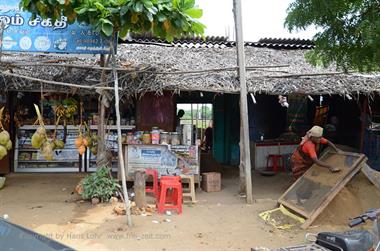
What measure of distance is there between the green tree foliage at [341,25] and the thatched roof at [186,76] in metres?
1.91

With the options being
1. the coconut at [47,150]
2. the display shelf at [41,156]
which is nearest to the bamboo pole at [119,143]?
the coconut at [47,150]

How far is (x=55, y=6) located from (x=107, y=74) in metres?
2.04

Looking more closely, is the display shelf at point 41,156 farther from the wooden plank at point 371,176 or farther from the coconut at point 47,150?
the wooden plank at point 371,176

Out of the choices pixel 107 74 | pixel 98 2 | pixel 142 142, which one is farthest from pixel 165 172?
pixel 98 2

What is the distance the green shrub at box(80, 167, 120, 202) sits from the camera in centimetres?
743

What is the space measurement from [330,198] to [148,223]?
2.90 meters

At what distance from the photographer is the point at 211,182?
343 inches

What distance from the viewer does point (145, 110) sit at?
9453 mm

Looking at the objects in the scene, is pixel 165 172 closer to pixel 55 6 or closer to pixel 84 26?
pixel 84 26

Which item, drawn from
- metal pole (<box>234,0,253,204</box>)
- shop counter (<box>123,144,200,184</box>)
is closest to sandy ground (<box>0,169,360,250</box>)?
metal pole (<box>234,0,253,204</box>)

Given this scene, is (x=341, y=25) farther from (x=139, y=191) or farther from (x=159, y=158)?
(x=159, y=158)

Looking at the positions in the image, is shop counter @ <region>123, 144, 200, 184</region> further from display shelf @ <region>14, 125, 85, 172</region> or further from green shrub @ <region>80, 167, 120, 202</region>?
display shelf @ <region>14, 125, 85, 172</region>

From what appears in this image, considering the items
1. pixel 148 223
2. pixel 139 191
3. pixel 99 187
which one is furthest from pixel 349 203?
pixel 99 187

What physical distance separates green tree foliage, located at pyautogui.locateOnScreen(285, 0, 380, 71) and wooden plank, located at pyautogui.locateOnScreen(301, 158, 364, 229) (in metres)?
1.67
